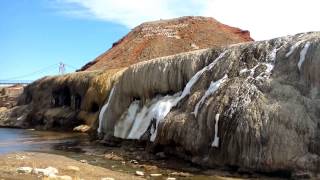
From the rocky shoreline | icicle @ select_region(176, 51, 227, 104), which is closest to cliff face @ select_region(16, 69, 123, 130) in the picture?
the rocky shoreline

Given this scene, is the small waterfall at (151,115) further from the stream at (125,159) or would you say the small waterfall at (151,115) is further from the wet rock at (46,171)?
the wet rock at (46,171)

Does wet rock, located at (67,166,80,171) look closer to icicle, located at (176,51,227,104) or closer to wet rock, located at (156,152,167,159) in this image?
wet rock, located at (156,152,167,159)

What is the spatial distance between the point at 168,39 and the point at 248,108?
211 feet

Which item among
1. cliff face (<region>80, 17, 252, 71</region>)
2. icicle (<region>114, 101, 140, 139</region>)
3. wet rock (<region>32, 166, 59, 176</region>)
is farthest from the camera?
cliff face (<region>80, 17, 252, 71</region>)

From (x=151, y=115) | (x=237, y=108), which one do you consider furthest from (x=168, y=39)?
(x=237, y=108)

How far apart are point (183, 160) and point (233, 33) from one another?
2611 inches

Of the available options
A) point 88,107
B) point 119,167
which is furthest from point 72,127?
point 119,167

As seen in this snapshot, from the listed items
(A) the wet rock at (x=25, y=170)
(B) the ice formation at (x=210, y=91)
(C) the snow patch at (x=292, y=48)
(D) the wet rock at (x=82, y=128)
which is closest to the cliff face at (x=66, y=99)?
(D) the wet rock at (x=82, y=128)

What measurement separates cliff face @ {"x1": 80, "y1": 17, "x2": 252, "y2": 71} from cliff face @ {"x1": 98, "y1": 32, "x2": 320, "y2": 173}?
166ft

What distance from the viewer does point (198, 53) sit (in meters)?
32.0

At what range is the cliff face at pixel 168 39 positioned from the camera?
83.4 metres

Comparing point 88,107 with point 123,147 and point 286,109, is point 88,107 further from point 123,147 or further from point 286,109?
point 286,109

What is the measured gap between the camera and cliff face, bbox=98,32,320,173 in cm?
2219

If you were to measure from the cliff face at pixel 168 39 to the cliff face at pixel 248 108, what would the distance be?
A: 50.7 metres
